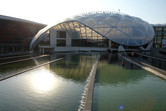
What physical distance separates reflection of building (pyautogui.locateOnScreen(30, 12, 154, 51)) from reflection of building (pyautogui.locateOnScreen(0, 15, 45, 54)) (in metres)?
10.4

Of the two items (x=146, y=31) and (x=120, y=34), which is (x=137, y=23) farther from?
(x=120, y=34)

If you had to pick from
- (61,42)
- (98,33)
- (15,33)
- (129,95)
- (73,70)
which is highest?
(15,33)

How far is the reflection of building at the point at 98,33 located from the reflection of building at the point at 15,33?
1044 cm

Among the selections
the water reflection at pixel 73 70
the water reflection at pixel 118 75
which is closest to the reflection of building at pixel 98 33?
the water reflection at pixel 73 70

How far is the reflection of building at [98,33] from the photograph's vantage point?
44.0 m

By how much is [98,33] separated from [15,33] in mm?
32505

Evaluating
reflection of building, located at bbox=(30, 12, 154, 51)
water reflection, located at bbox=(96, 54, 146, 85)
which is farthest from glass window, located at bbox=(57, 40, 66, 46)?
water reflection, located at bbox=(96, 54, 146, 85)

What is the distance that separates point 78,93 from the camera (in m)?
10.6

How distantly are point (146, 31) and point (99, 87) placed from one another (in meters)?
40.9

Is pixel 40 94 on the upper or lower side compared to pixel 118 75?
lower

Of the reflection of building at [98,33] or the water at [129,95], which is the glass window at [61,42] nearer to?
the reflection of building at [98,33]

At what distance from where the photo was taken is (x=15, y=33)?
188 ft

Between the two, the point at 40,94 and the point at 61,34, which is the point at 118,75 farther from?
the point at 61,34

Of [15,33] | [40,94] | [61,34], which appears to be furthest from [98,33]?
[40,94]
